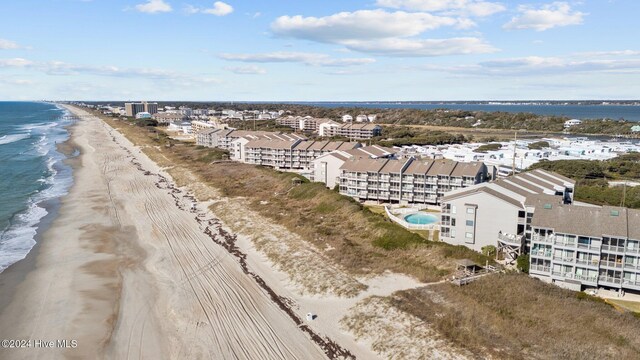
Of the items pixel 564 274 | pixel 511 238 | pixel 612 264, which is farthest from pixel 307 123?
pixel 612 264

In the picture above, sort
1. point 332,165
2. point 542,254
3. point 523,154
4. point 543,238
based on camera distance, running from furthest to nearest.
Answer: point 523,154, point 332,165, point 542,254, point 543,238

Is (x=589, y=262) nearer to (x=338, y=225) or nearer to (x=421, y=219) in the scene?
(x=421, y=219)

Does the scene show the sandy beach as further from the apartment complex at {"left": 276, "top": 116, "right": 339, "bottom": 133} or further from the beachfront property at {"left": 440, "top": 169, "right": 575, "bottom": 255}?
the apartment complex at {"left": 276, "top": 116, "right": 339, "bottom": 133}

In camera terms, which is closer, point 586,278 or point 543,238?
point 586,278

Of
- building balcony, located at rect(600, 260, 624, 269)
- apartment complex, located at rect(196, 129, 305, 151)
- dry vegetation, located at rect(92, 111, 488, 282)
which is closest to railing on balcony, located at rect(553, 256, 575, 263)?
building balcony, located at rect(600, 260, 624, 269)

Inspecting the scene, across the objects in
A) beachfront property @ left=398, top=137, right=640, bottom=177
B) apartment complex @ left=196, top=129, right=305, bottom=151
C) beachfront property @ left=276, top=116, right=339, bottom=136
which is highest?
beachfront property @ left=276, top=116, right=339, bottom=136

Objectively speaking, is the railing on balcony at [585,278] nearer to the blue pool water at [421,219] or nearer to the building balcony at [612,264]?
the building balcony at [612,264]

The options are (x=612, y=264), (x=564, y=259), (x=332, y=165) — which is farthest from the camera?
(x=332, y=165)
